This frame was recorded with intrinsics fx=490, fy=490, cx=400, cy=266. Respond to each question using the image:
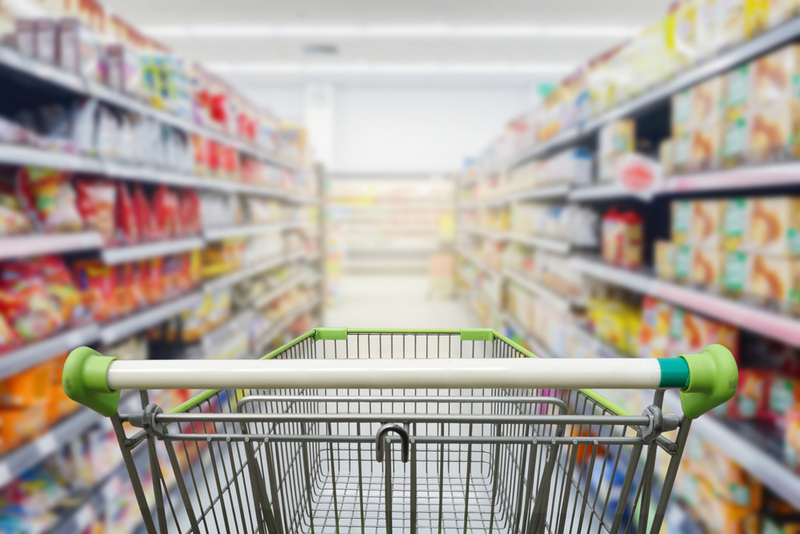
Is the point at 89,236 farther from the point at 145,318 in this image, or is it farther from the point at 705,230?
the point at 705,230

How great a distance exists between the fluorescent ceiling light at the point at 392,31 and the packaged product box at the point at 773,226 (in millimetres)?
6878

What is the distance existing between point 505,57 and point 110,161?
8.35 meters

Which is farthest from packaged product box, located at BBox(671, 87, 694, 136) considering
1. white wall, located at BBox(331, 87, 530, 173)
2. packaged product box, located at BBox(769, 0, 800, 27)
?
white wall, located at BBox(331, 87, 530, 173)

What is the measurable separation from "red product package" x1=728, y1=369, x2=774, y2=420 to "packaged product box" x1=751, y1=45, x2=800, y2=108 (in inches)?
31.8

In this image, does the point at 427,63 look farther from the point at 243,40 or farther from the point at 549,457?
the point at 549,457

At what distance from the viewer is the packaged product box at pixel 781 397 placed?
4.72 ft

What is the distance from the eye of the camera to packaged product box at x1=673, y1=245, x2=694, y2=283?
1640 mm

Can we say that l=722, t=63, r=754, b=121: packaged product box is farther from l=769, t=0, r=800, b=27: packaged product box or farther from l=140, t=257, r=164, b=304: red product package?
l=140, t=257, r=164, b=304: red product package

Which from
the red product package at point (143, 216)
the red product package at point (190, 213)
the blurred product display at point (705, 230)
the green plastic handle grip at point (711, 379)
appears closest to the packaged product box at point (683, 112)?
the blurred product display at point (705, 230)

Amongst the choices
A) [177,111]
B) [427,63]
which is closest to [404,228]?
[427,63]

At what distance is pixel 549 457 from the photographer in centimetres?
71

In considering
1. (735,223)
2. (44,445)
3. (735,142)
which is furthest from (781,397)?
(44,445)

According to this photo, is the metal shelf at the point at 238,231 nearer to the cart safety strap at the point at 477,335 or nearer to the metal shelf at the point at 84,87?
the metal shelf at the point at 84,87

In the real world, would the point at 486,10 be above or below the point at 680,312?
above
